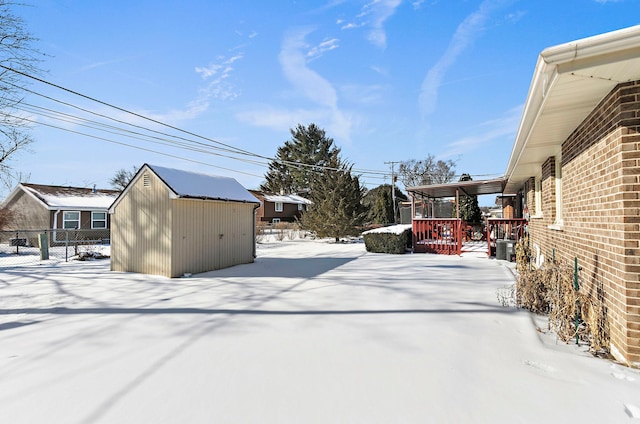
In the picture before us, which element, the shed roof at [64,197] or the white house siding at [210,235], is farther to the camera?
the shed roof at [64,197]

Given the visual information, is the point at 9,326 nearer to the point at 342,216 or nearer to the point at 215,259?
the point at 215,259

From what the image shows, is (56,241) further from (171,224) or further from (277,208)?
(277,208)

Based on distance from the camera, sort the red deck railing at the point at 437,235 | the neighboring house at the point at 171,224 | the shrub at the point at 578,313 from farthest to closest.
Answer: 1. the red deck railing at the point at 437,235
2. the neighboring house at the point at 171,224
3. the shrub at the point at 578,313

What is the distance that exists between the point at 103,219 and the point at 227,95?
46.7ft

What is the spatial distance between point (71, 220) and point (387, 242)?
790 inches

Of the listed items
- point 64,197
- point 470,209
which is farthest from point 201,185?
point 470,209

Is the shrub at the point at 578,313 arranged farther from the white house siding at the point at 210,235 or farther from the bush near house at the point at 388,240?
the bush near house at the point at 388,240

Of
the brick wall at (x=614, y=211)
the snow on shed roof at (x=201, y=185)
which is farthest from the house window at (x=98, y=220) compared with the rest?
the brick wall at (x=614, y=211)

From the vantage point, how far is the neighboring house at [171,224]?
9055mm

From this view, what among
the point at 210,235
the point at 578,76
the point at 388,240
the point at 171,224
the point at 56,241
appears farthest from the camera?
the point at 56,241

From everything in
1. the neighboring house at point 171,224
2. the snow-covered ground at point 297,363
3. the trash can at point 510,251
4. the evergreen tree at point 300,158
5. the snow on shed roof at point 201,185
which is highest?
the evergreen tree at point 300,158

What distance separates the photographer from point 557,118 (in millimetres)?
4266

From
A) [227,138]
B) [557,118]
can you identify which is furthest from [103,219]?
[557,118]

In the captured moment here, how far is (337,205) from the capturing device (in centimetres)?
2020
